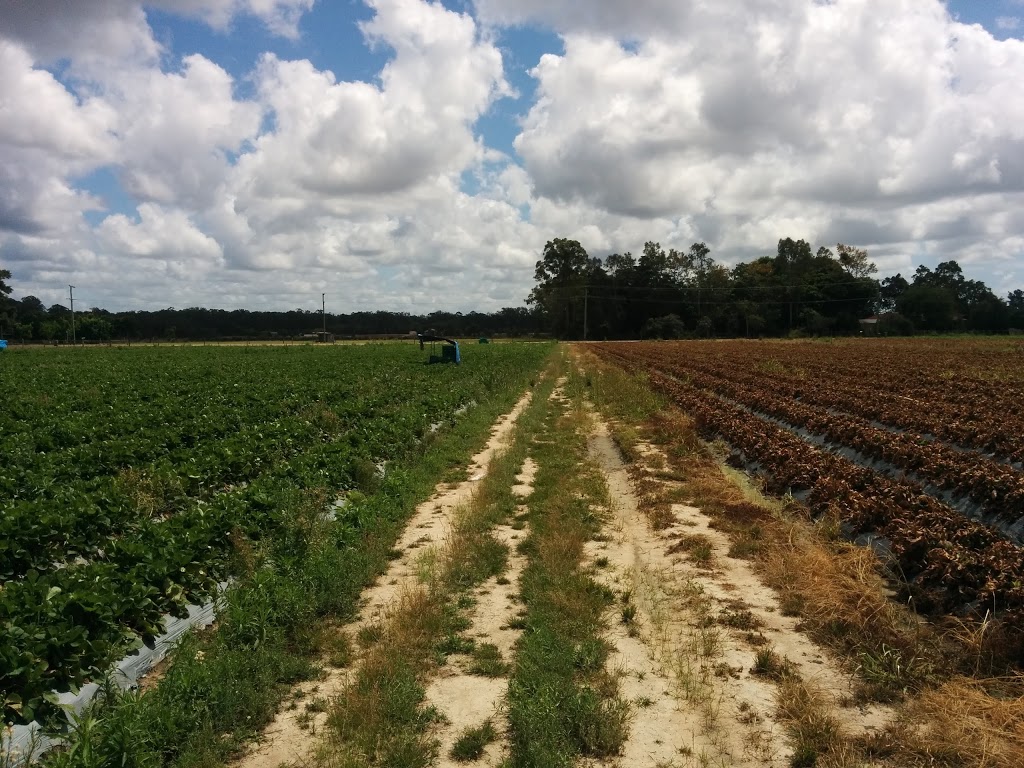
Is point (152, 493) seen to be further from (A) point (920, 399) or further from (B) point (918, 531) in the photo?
(A) point (920, 399)

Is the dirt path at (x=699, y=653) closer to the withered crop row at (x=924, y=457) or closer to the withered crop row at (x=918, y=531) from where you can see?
the withered crop row at (x=918, y=531)

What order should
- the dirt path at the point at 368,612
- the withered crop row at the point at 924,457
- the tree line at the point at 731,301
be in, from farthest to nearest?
the tree line at the point at 731,301 → the withered crop row at the point at 924,457 → the dirt path at the point at 368,612

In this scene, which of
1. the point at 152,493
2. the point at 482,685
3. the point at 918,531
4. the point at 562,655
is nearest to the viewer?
the point at 482,685

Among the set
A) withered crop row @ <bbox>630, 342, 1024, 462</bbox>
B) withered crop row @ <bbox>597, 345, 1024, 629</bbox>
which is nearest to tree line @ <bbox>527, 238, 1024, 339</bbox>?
withered crop row @ <bbox>630, 342, 1024, 462</bbox>

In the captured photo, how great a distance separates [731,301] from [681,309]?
8.02 m

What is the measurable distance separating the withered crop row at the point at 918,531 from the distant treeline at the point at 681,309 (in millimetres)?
92853

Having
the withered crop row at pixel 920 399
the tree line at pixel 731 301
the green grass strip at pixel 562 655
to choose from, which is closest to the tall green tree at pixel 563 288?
the tree line at pixel 731 301

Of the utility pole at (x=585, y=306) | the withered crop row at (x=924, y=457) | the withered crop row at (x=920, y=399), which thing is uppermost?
the utility pole at (x=585, y=306)

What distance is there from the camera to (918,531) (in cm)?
695

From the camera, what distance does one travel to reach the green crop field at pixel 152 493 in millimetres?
4746

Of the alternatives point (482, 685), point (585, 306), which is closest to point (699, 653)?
point (482, 685)

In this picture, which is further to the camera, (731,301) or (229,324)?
(229,324)

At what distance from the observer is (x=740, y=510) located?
31.4 ft

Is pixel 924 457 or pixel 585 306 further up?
pixel 585 306
